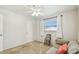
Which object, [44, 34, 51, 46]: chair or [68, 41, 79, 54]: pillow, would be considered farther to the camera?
[44, 34, 51, 46]: chair

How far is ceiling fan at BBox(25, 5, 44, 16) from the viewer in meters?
1.18

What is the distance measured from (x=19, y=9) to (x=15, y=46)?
23.0 inches

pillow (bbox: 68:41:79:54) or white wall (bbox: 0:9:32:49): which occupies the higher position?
white wall (bbox: 0:9:32:49)

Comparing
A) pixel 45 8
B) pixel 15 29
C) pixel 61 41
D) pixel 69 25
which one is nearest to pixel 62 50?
pixel 61 41

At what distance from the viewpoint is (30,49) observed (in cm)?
123

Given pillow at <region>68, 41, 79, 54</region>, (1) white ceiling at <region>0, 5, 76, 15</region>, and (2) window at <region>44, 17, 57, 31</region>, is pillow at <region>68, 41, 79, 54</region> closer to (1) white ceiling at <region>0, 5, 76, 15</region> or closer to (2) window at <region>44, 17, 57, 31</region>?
(2) window at <region>44, 17, 57, 31</region>

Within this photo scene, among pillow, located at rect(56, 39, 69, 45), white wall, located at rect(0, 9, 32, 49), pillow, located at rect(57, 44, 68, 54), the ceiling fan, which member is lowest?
pillow, located at rect(57, 44, 68, 54)

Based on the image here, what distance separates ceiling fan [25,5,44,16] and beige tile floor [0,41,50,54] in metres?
0.47

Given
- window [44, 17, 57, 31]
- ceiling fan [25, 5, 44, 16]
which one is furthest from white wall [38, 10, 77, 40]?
ceiling fan [25, 5, 44, 16]
